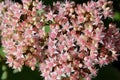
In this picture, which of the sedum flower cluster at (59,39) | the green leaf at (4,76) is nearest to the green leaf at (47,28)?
the sedum flower cluster at (59,39)

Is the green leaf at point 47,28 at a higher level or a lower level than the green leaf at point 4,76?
higher

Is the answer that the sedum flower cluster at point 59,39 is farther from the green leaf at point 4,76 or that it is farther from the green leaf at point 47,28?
the green leaf at point 4,76

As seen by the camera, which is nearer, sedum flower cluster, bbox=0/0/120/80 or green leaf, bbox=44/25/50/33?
sedum flower cluster, bbox=0/0/120/80

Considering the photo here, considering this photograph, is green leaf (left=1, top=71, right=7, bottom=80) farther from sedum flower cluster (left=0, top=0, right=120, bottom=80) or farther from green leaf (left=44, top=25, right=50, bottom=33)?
green leaf (left=44, top=25, right=50, bottom=33)

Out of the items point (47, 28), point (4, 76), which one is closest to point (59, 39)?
point (47, 28)

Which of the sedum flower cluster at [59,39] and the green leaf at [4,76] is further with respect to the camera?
the green leaf at [4,76]

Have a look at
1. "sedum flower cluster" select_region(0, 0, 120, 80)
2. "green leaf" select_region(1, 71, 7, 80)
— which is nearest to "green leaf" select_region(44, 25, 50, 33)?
"sedum flower cluster" select_region(0, 0, 120, 80)

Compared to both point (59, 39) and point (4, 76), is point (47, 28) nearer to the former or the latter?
point (59, 39)

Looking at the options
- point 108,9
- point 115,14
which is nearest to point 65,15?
point 108,9

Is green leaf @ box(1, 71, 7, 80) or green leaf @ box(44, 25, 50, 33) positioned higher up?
green leaf @ box(44, 25, 50, 33)
